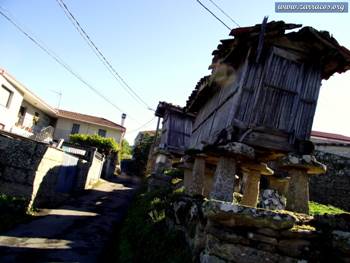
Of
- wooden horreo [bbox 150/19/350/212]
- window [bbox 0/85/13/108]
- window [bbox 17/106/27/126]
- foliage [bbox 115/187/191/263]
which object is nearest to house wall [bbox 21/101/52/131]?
window [bbox 17/106/27/126]

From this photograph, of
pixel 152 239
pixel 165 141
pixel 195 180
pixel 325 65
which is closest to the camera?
pixel 152 239

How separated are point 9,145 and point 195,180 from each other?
5.14 metres

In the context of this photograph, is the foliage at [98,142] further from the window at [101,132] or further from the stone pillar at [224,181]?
the stone pillar at [224,181]

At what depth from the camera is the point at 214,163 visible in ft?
29.5

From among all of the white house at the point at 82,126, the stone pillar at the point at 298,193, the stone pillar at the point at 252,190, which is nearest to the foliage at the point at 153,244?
the stone pillar at the point at 252,190

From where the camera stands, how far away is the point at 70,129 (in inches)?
1180

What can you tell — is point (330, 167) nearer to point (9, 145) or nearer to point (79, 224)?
point (79, 224)

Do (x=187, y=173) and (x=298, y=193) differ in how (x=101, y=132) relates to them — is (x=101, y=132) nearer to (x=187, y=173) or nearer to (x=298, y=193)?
(x=187, y=173)

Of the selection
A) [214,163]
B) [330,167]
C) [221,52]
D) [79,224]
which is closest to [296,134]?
[221,52]

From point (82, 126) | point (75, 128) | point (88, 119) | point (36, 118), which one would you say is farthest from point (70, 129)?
point (36, 118)

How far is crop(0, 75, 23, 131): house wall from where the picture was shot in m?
18.2

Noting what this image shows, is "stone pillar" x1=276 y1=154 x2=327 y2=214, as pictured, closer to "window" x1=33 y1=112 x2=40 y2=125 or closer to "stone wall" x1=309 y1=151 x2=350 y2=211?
"stone wall" x1=309 y1=151 x2=350 y2=211

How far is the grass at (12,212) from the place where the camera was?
6855mm

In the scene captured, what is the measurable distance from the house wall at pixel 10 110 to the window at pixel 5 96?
0.46ft
